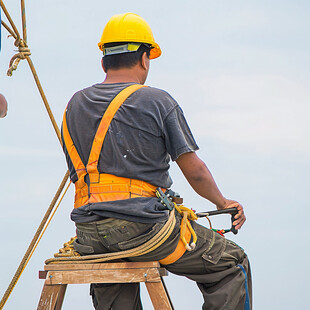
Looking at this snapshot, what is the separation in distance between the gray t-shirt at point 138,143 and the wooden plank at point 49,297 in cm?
53

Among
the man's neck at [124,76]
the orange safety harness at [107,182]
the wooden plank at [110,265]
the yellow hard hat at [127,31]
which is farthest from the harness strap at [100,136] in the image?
the wooden plank at [110,265]

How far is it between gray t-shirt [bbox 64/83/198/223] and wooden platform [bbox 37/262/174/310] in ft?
1.13

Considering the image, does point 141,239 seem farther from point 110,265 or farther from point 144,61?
point 144,61

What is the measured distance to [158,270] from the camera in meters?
5.20

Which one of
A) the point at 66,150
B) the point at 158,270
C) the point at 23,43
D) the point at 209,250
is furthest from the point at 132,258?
the point at 23,43

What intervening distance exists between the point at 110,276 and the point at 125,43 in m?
1.68

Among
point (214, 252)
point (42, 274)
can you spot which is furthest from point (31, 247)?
point (214, 252)

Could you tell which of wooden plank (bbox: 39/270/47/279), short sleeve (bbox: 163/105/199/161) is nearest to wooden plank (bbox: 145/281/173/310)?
wooden plank (bbox: 39/270/47/279)

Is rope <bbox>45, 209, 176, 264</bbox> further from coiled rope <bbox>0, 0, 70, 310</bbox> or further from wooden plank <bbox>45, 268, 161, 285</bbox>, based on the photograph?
coiled rope <bbox>0, 0, 70, 310</bbox>

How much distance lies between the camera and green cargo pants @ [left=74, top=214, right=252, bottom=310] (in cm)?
516

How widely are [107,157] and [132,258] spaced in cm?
73

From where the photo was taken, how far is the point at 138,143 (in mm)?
5152

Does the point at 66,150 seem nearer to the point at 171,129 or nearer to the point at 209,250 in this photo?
the point at 171,129

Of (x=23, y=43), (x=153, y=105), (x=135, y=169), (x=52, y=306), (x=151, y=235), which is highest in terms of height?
(x=23, y=43)
